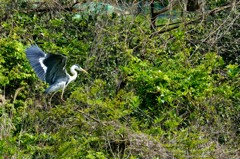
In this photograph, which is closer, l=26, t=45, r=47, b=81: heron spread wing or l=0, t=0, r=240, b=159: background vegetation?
l=0, t=0, r=240, b=159: background vegetation

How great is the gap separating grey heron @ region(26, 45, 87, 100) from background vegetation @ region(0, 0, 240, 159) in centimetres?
41

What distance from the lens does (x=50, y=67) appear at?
9.69m

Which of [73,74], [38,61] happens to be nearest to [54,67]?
[38,61]

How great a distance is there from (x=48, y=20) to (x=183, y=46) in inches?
102

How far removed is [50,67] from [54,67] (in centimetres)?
7

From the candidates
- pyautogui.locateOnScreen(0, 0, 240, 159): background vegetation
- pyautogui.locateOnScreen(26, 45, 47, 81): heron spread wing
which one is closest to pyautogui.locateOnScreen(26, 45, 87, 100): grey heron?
pyautogui.locateOnScreen(26, 45, 47, 81): heron spread wing

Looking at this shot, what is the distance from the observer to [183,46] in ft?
36.4

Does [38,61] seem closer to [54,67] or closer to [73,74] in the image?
[54,67]

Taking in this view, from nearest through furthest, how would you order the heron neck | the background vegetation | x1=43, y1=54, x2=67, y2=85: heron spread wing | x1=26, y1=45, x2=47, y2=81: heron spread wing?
the background vegetation < x1=43, y1=54, x2=67, y2=85: heron spread wing < x1=26, y1=45, x2=47, y2=81: heron spread wing < the heron neck

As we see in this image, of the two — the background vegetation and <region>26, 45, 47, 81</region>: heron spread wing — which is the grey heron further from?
the background vegetation

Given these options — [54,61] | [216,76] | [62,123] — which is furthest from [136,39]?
[62,123]

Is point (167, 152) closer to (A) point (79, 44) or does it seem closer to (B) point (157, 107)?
(B) point (157, 107)

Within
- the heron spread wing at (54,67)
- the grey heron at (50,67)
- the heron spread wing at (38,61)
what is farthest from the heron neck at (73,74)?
the heron spread wing at (38,61)

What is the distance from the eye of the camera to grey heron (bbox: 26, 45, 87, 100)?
953cm
